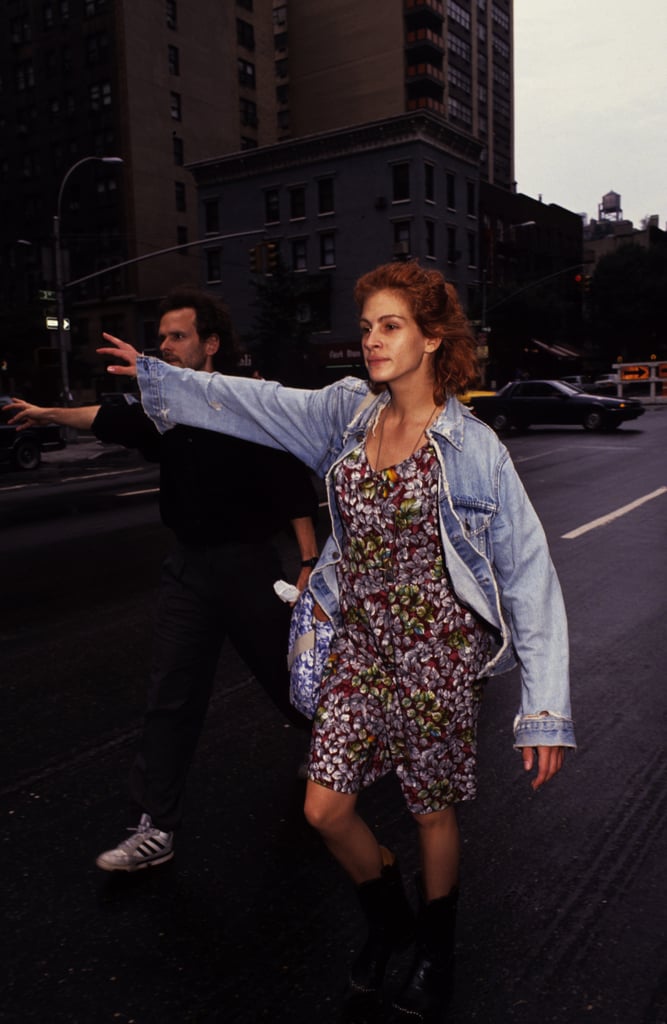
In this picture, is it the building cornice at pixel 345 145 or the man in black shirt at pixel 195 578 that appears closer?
the man in black shirt at pixel 195 578

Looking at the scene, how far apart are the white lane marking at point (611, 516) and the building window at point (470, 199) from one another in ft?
135

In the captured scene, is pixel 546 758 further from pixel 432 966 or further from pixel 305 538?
pixel 305 538

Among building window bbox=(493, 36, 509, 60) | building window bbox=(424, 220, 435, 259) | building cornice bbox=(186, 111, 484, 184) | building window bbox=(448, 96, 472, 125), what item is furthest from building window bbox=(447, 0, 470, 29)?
building window bbox=(424, 220, 435, 259)

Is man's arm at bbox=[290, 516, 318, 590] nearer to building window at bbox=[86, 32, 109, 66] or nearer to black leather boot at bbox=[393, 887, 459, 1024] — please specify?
black leather boot at bbox=[393, 887, 459, 1024]

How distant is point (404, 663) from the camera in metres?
2.32

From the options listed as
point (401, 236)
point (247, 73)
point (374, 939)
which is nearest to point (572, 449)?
point (374, 939)

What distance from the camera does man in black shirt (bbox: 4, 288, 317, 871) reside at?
309 cm

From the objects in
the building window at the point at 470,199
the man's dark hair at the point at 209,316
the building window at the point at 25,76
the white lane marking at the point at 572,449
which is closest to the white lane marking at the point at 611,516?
the white lane marking at the point at 572,449

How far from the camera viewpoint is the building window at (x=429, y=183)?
154ft

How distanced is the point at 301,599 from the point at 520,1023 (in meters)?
1.23

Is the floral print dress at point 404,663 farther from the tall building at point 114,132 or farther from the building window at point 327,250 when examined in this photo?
the tall building at point 114,132

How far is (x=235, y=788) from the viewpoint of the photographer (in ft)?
12.6

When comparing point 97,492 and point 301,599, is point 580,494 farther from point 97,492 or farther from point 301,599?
point 301,599

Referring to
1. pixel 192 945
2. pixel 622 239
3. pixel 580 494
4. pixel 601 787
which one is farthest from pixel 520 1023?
pixel 622 239
